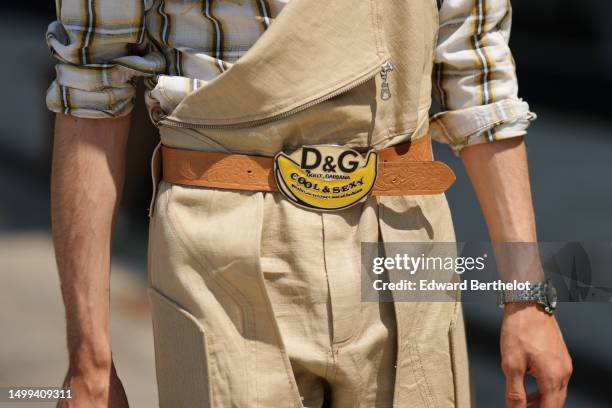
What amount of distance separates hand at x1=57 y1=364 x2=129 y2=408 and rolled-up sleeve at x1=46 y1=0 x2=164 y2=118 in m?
Answer: 0.46

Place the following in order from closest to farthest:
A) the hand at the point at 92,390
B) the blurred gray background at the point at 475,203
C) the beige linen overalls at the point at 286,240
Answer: the beige linen overalls at the point at 286,240
the hand at the point at 92,390
the blurred gray background at the point at 475,203

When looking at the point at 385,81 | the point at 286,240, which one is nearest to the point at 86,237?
the point at 286,240

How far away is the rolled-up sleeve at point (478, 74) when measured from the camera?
1.92 m

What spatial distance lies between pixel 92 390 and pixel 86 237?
0.27 meters

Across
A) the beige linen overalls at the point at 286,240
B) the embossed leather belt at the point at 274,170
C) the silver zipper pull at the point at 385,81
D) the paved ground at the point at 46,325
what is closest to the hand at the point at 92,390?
the beige linen overalls at the point at 286,240

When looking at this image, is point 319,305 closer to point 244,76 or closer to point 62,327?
point 244,76

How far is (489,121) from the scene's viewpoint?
1.95 meters

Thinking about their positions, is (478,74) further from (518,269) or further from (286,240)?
(286,240)

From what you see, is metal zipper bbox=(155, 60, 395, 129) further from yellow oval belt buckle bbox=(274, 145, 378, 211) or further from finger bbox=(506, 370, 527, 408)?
finger bbox=(506, 370, 527, 408)

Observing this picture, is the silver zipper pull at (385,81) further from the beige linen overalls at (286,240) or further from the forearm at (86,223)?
the forearm at (86,223)

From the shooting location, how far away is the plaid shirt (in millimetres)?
1718

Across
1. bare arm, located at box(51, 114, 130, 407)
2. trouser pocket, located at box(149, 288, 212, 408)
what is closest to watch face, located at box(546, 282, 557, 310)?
trouser pocket, located at box(149, 288, 212, 408)

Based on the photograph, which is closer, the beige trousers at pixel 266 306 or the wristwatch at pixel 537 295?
the beige trousers at pixel 266 306

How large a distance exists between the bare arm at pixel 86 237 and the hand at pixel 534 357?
734 mm
